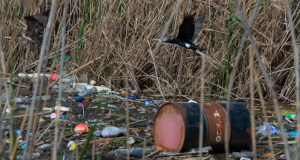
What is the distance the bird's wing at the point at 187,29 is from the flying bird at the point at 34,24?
5.94 ft

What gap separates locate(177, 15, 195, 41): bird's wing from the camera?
11.3ft

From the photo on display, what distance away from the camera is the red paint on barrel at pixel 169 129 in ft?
8.13

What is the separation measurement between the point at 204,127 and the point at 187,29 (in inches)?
51.8

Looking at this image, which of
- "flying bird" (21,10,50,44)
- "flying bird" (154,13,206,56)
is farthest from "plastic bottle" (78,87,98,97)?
"flying bird" (154,13,206,56)

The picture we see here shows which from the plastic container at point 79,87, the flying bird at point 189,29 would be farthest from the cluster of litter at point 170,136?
the plastic container at point 79,87

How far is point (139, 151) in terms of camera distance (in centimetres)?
251

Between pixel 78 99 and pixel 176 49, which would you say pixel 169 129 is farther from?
pixel 176 49

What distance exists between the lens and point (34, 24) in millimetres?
4621

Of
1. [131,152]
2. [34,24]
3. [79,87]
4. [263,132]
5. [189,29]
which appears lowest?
[131,152]

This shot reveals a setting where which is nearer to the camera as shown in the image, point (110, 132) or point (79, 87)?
point (110, 132)

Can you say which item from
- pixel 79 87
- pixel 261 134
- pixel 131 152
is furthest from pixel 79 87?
pixel 261 134

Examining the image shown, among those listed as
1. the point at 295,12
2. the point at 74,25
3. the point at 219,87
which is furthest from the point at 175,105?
the point at 74,25

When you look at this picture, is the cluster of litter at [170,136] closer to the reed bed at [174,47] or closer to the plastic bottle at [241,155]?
the plastic bottle at [241,155]

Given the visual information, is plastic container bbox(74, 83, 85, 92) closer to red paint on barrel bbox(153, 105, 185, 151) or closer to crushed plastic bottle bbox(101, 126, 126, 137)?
crushed plastic bottle bbox(101, 126, 126, 137)
